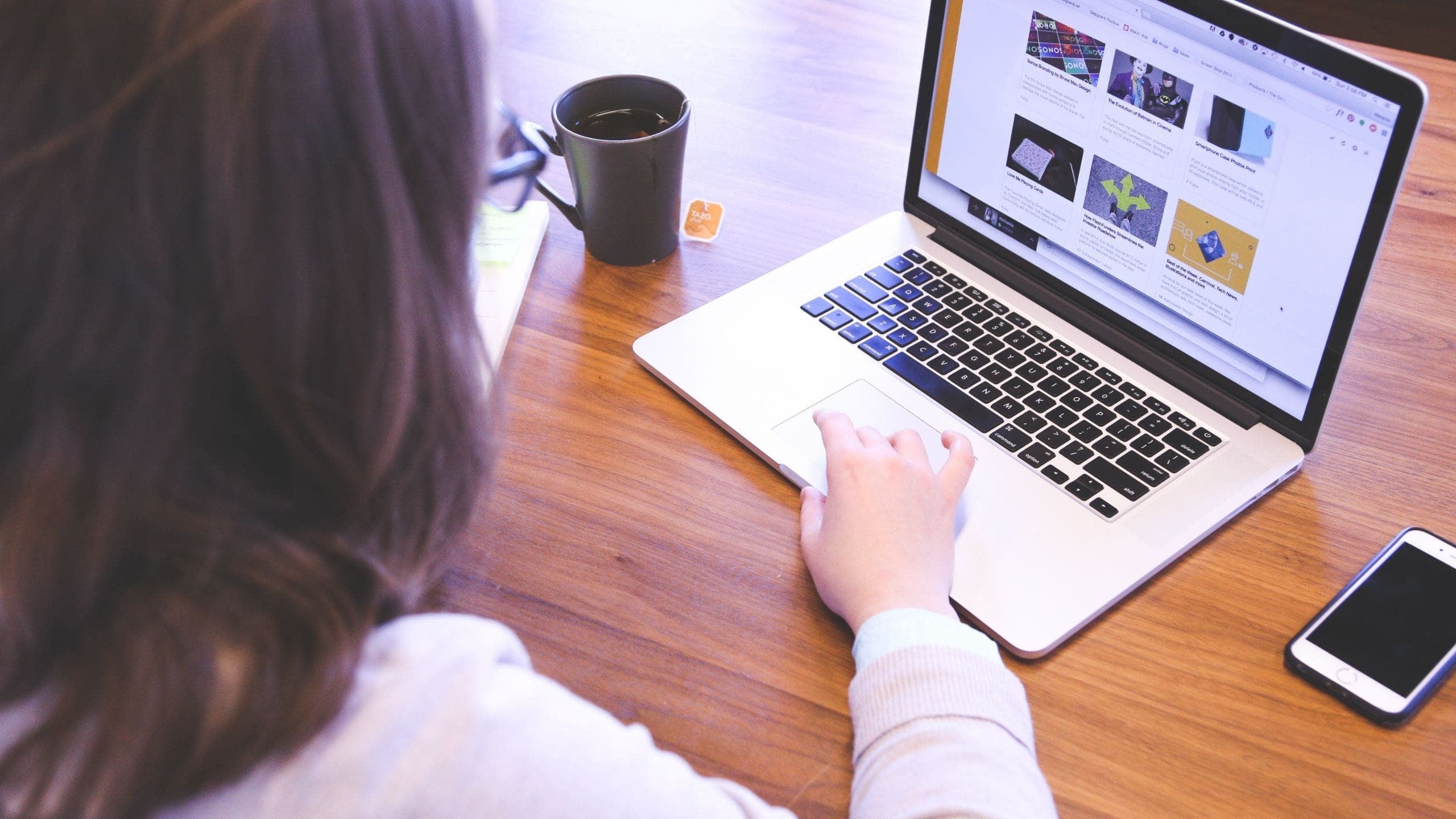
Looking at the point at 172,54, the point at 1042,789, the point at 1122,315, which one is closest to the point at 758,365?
the point at 1122,315

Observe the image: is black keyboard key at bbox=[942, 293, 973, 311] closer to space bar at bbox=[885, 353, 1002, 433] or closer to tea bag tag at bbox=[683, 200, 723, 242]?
space bar at bbox=[885, 353, 1002, 433]

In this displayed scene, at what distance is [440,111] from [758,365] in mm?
446

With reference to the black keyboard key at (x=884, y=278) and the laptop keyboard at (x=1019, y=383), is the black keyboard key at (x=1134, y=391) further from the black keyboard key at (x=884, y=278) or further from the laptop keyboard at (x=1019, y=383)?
the black keyboard key at (x=884, y=278)

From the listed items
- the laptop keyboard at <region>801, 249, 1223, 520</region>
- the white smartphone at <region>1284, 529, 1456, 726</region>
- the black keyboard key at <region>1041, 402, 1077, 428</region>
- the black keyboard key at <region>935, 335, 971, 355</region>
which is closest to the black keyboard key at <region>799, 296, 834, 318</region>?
the laptop keyboard at <region>801, 249, 1223, 520</region>

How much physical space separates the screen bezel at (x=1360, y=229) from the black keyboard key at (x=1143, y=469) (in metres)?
0.09

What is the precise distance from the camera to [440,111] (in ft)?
1.45

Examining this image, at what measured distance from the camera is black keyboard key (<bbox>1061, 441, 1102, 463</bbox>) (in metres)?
0.76

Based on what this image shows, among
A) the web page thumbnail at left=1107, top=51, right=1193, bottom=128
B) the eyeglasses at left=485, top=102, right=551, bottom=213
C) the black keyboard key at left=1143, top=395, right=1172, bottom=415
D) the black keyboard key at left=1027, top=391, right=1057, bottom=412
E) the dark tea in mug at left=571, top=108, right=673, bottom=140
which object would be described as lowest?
the black keyboard key at left=1027, top=391, right=1057, bottom=412

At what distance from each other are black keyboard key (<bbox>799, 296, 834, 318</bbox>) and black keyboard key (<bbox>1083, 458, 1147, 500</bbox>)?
0.85ft

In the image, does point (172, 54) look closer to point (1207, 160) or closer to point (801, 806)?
point (801, 806)

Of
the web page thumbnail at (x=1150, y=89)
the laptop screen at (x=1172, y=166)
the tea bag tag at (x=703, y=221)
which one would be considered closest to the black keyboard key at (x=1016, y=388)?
the laptop screen at (x=1172, y=166)

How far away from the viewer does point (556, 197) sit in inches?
38.9

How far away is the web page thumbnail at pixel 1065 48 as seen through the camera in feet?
2.55

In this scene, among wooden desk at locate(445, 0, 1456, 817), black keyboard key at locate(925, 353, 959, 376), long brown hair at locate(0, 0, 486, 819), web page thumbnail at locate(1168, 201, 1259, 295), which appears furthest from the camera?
black keyboard key at locate(925, 353, 959, 376)
